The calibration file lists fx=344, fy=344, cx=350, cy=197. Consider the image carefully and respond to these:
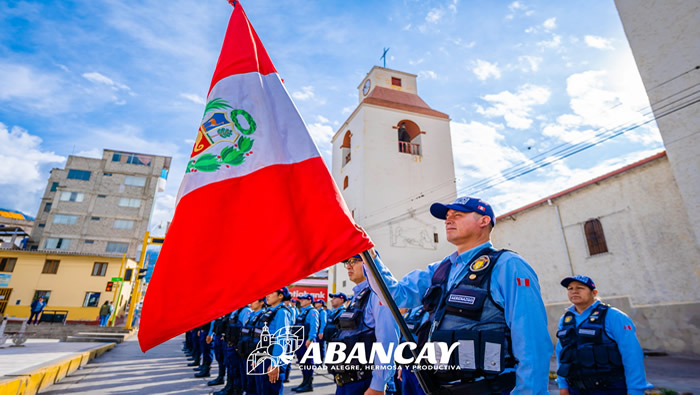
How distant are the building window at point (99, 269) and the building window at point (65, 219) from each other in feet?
52.5

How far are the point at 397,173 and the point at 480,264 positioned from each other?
76.1 feet

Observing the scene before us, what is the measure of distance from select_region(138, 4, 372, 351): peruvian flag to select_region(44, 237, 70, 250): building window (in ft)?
170

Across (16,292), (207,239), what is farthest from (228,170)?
(16,292)

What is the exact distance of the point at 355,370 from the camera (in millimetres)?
3621

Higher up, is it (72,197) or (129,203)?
(72,197)

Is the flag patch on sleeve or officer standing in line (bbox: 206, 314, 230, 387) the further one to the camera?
officer standing in line (bbox: 206, 314, 230, 387)

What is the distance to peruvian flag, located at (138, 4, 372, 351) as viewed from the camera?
73.1 inches

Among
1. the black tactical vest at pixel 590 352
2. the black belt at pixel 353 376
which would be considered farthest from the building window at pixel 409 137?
the black belt at pixel 353 376

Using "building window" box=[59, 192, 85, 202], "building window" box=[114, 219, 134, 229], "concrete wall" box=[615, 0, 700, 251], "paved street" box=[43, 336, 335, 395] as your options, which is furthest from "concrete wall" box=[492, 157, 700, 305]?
"building window" box=[59, 192, 85, 202]

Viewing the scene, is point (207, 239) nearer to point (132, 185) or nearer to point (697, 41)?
point (697, 41)

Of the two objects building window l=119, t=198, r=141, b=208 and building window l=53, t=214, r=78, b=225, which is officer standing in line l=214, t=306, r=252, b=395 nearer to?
building window l=119, t=198, r=141, b=208

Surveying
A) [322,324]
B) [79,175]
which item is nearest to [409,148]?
[322,324]

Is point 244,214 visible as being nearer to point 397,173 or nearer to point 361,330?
point 361,330

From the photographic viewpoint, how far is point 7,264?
3045 cm
